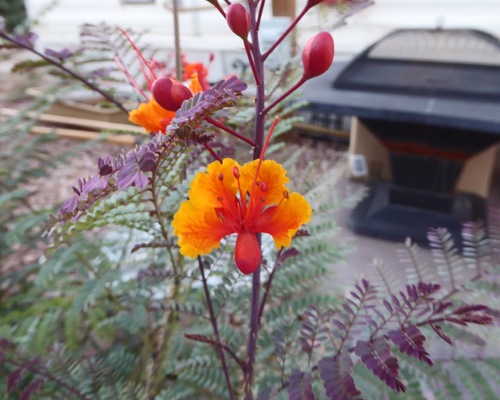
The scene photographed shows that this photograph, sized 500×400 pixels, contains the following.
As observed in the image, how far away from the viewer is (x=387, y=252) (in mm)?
1605

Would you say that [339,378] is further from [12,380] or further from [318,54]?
[12,380]

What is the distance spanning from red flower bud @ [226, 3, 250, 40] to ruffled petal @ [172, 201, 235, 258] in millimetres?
152

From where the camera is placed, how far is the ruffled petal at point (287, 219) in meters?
0.34

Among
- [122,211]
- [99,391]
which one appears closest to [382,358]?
[122,211]

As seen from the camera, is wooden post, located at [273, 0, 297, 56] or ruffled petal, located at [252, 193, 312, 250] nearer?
ruffled petal, located at [252, 193, 312, 250]

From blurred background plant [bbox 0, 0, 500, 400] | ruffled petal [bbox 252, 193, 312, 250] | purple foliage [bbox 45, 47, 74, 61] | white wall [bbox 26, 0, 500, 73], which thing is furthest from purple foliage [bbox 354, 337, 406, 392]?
white wall [bbox 26, 0, 500, 73]

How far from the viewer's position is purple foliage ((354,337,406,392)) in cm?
32

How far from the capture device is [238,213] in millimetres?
371

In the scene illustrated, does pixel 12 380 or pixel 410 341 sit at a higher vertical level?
pixel 410 341

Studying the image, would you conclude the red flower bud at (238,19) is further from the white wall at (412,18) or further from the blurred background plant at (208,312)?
the white wall at (412,18)

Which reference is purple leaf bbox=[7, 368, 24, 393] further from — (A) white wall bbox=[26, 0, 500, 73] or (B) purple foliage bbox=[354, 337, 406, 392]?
(A) white wall bbox=[26, 0, 500, 73]

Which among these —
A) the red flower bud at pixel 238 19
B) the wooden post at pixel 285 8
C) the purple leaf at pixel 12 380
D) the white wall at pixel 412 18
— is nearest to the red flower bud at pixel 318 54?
the red flower bud at pixel 238 19

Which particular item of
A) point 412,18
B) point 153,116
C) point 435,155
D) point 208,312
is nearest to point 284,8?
point 435,155

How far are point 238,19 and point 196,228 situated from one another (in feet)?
0.59
